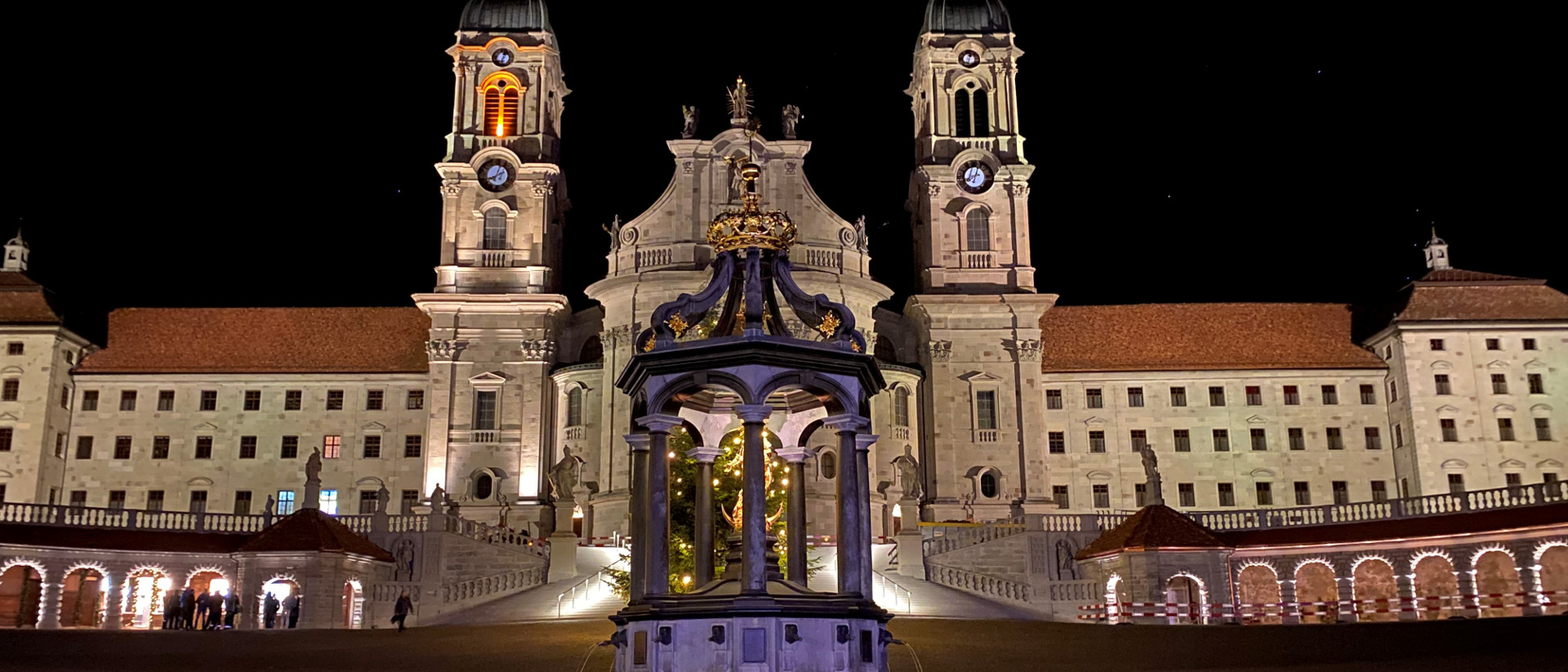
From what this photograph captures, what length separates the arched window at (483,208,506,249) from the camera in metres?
62.9

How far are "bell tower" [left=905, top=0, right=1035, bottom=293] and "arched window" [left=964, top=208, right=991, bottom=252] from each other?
0.04 m

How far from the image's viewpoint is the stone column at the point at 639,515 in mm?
21656

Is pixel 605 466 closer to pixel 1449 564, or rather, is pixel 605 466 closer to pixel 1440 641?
pixel 1449 564

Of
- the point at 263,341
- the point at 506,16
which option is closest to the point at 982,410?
the point at 506,16

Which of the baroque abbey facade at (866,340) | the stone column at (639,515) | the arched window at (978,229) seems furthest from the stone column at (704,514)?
the arched window at (978,229)

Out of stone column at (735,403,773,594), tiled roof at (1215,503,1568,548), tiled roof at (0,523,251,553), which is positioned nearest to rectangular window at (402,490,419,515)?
tiled roof at (0,523,251,553)

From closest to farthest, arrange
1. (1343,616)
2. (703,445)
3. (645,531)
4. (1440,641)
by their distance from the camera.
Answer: (645,531) < (703,445) < (1440,641) < (1343,616)

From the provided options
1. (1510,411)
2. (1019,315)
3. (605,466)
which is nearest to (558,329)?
(605,466)

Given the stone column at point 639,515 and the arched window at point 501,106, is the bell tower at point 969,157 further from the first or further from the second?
the stone column at point 639,515

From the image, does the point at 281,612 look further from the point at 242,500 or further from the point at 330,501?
the point at 242,500

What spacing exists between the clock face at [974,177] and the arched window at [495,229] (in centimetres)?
2000

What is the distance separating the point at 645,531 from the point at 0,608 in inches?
1211

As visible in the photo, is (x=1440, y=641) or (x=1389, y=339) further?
(x=1389, y=339)

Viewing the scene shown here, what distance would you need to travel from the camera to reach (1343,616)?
4316cm
